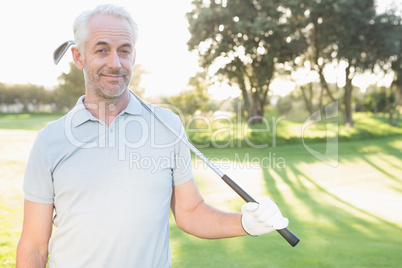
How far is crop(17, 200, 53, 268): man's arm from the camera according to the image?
86.3 inches

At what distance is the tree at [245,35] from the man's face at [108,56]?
24.1 m

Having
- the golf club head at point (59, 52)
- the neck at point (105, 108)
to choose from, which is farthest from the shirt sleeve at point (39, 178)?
the golf club head at point (59, 52)

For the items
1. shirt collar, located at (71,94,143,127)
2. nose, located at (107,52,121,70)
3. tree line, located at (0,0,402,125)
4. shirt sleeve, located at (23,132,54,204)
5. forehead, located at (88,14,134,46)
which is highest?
tree line, located at (0,0,402,125)

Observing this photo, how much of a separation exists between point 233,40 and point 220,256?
2350 centimetres

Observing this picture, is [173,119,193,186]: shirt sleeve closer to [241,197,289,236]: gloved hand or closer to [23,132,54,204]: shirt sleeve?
[241,197,289,236]: gloved hand

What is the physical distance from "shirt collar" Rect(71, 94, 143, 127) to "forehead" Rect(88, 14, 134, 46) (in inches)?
13.5

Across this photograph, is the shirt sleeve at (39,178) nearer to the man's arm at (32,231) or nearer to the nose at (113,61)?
the man's arm at (32,231)

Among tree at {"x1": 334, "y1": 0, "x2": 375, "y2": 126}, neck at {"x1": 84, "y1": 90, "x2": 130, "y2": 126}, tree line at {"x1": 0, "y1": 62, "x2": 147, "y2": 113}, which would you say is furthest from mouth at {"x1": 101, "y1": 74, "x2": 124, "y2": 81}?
tree line at {"x1": 0, "y1": 62, "x2": 147, "y2": 113}

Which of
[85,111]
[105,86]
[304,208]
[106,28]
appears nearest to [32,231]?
[85,111]

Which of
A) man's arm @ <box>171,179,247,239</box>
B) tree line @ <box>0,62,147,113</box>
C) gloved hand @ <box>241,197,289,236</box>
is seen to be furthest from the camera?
tree line @ <box>0,62,147,113</box>

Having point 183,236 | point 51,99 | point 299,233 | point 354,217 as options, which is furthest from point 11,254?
point 51,99

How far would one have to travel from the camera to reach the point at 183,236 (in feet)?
21.2

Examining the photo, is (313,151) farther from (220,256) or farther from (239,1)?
(220,256)

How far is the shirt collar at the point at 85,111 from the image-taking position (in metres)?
2.33
